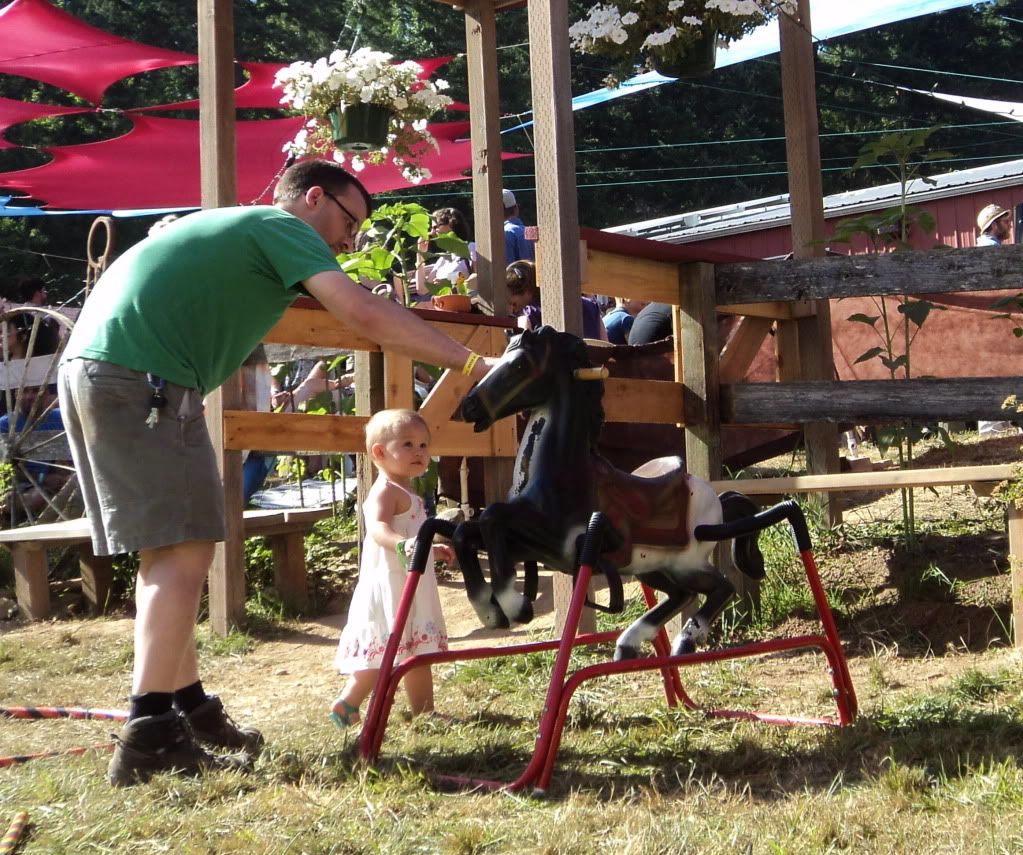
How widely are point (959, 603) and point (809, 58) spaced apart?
267cm

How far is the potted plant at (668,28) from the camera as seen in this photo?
5406 millimetres

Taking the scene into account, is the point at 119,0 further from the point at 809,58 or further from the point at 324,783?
the point at 324,783

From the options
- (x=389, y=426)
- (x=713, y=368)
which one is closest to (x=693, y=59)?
(x=713, y=368)

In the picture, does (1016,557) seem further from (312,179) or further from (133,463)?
(133,463)

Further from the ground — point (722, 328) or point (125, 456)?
point (722, 328)

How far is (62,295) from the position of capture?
26.0 metres

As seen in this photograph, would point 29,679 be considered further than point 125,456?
Yes

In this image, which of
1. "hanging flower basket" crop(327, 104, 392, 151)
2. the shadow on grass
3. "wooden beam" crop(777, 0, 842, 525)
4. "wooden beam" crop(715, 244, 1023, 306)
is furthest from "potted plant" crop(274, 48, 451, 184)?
the shadow on grass

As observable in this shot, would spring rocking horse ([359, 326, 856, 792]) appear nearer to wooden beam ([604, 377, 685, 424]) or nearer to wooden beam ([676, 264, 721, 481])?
wooden beam ([604, 377, 685, 424])

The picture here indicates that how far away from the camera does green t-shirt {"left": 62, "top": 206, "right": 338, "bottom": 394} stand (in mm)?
3377

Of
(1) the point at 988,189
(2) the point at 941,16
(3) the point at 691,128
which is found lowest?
(1) the point at 988,189

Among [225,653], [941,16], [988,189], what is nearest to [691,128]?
[941,16]

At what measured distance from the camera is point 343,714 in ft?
13.4

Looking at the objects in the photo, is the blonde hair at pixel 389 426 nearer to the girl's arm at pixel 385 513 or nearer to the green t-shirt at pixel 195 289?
the girl's arm at pixel 385 513
